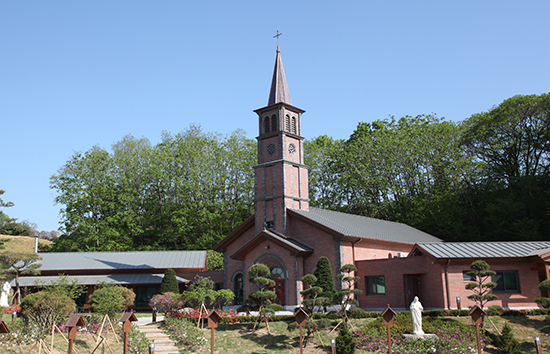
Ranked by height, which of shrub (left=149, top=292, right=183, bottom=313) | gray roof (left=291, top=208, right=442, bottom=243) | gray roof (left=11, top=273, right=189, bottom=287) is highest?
gray roof (left=291, top=208, right=442, bottom=243)

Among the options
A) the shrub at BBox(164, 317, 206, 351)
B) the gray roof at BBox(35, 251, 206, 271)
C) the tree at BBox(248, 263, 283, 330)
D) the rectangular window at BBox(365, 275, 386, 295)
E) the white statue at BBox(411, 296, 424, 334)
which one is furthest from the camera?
the gray roof at BBox(35, 251, 206, 271)

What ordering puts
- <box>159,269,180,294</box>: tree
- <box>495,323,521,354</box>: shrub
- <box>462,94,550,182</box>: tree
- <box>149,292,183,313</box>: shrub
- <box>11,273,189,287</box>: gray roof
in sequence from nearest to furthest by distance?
<box>495,323,521,354</box>: shrub, <box>149,292,183,313</box>: shrub, <box>159,269,180,294</box>: tree, <box>11,273,189,287</box>: gray roof, <box>462,94,550,182</box>: tree

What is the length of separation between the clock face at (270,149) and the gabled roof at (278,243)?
6.07 m

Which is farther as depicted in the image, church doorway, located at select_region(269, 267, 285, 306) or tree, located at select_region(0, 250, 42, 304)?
tree, located at select_region(0, 250, 42, 304)

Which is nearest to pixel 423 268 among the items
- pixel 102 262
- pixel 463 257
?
pixel 463 257

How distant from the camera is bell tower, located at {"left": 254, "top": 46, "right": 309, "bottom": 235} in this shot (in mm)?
34812

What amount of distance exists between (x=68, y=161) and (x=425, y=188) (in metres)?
41.4

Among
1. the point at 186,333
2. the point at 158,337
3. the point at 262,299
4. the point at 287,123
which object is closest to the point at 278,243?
the point at 262,299

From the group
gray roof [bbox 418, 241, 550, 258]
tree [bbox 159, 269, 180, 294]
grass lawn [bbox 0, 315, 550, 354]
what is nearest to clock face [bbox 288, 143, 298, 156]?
gray roof [bbox 418, 241, 550, 258]

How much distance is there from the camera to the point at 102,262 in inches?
1609

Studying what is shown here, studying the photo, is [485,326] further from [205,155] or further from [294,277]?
[205,155]

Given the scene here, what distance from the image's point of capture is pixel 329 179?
58.5 m

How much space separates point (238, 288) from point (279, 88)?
16107mm

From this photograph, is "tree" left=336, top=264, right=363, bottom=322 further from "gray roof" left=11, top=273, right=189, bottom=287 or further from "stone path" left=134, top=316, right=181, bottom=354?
"gray roof" left=11, top=273, right=189, bottom=287
